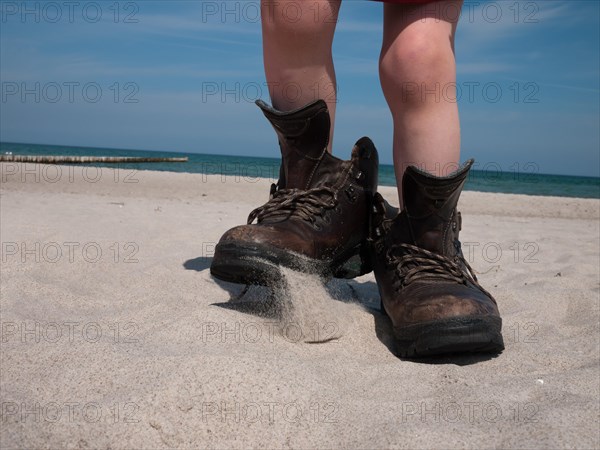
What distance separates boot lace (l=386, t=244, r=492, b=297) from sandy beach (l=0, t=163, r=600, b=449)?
169 mm

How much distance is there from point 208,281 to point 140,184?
249 inches

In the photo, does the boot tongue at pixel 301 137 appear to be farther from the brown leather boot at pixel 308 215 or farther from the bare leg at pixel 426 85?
the bare leg at pixel 426 85

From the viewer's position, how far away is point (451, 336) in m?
1.32

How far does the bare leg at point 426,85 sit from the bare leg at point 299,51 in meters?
0.20

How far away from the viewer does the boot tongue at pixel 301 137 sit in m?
1.65

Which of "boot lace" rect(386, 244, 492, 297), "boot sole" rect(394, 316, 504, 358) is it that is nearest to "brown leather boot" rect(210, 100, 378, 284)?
"boot lace" rect(386, 244, 492, 297)

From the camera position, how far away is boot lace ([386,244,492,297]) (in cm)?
149

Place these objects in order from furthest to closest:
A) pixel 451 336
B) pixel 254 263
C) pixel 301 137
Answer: pixel 301 137, pixel 254 263, pixel 451 336

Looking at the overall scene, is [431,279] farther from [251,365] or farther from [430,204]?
[251,365]

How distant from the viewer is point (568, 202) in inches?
346

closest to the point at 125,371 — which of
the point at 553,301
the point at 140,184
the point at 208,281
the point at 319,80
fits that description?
the point at 208,281

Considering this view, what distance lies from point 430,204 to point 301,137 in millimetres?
442

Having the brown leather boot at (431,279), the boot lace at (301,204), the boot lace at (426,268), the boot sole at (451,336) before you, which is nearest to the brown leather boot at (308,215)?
the boot lace at (301,204)

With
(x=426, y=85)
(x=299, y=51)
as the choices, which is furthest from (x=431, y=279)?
(x=299, y=51)
